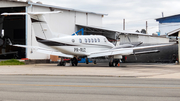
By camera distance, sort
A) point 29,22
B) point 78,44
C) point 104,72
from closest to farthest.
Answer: point 104,72, point 78,44, point 29,22

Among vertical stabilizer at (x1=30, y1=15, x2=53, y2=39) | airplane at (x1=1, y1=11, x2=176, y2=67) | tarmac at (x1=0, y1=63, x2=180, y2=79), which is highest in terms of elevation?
vertical stabilizer at (x1=30, y1=15, x2=53, y2=39)

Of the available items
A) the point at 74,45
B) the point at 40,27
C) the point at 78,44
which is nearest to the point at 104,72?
the point at 74,45

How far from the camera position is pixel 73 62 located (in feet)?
92.6

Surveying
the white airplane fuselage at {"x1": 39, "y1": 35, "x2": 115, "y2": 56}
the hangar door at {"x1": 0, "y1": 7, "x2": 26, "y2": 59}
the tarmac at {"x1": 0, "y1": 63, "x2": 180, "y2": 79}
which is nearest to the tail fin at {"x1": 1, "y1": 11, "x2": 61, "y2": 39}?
the white airplane fuselage at {"x1": 39, "y1": 35, "x2": 115, "y2": 56}

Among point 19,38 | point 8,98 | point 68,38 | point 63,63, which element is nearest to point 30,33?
point 63,63

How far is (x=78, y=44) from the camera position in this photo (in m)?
25.6

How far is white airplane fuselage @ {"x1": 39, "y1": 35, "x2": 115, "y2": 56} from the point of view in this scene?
24.0m

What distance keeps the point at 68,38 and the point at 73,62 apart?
427 centimetres

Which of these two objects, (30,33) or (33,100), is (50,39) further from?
(33,100)

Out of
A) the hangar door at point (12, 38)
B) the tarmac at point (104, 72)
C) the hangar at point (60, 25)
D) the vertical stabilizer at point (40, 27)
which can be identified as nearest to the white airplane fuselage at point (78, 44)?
the vertical stabilizer at point (40, 27)

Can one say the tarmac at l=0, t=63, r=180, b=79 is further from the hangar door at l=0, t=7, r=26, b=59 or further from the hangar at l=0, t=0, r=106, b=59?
the hangar door at l=0, t=7, r=26, b=59

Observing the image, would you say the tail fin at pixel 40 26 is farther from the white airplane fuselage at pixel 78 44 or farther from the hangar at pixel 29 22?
the hangar at pixel 29 22

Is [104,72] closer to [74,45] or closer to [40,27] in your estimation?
[74,45]

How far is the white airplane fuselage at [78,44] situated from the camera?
24000 millimetres
